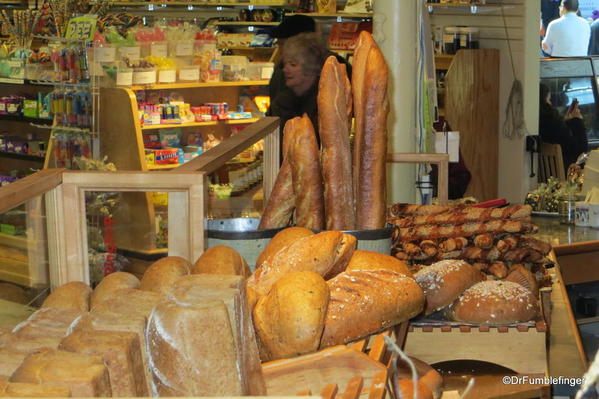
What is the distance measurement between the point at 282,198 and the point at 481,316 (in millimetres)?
485

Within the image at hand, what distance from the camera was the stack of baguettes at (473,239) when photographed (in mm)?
2277

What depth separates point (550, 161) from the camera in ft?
24.7

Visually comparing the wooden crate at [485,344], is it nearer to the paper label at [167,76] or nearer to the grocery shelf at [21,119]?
the paper label at [167,76]

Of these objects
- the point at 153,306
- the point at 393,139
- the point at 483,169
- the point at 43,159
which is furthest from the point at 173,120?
the point at 153,306

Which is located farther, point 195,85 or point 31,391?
point 195,85

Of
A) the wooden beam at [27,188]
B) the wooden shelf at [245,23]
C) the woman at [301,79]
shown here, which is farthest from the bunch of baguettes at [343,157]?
the wooden shelf at [245,23]

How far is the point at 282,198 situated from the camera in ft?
6.26

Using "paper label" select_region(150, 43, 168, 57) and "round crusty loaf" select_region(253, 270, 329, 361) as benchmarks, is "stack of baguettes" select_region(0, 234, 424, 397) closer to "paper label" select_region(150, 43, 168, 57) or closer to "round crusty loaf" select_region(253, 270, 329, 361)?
"round crusty loaf" select_region(253, 270, 329, 361)

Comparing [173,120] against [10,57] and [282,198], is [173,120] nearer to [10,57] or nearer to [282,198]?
[10,57]

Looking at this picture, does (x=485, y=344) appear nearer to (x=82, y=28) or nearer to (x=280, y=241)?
(x=280, y=241)

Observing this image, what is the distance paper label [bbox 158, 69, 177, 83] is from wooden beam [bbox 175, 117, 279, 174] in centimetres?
263

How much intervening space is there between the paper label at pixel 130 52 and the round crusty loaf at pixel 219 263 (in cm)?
390

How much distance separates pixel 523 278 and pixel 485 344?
434mm

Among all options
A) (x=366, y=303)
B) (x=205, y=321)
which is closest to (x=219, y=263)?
(x=366, y=303)
